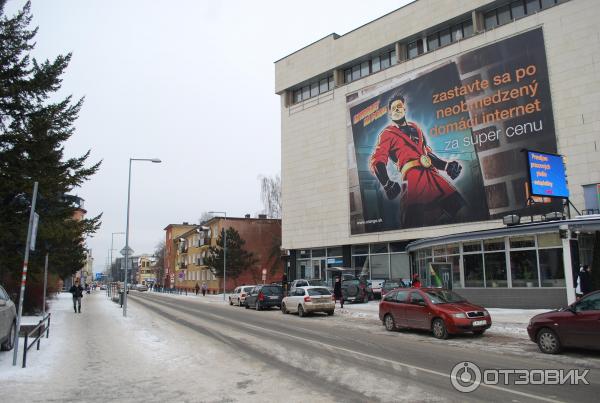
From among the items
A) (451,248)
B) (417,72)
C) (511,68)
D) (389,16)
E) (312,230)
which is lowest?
(451,248)

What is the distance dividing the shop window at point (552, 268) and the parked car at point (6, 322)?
20.6 meters

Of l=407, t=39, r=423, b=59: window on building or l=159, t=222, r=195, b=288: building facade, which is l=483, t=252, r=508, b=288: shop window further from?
l=159, t=222, r=195, b=288: building facade

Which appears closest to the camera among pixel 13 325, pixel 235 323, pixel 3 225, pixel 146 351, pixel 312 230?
pixel 13 325

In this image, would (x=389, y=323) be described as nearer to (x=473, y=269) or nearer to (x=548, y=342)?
(x=548, y=342)

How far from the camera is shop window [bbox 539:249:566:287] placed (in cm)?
2084

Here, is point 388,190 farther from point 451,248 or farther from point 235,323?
point 235,323

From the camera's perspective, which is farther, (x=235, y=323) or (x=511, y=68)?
(x=511, y=68)

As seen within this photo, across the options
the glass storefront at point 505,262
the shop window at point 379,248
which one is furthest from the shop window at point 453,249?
the shop window at point 379,248

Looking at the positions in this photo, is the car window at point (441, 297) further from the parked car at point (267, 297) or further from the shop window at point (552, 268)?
the parked car at point (267, 297)

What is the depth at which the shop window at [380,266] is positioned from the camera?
39906mm

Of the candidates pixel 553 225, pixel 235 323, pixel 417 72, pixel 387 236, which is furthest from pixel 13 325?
pixel 417 72

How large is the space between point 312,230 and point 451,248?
22.1m

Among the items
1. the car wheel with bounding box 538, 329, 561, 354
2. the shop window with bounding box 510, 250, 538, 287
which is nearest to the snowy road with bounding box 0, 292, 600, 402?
the car wheel with bounding box 538, 329, 561, 354

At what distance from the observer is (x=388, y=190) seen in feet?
129
